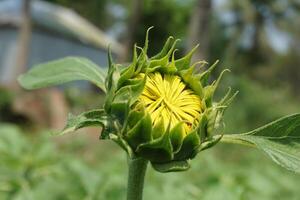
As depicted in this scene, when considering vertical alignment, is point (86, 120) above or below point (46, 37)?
below

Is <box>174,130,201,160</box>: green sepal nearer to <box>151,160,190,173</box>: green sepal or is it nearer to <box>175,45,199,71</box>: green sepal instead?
<box>151,160,190,173</box>: green sepal

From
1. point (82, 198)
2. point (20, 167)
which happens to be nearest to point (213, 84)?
point (82, 198)

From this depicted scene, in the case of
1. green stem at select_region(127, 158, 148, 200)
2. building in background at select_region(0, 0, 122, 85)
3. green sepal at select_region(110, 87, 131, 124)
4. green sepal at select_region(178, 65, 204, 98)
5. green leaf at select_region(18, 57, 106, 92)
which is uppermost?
building in background at select_region(0, 0, 122, 85)

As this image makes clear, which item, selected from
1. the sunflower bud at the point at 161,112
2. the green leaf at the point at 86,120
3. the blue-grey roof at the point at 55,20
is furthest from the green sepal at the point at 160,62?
the blue-grey roof at the point at 55,20

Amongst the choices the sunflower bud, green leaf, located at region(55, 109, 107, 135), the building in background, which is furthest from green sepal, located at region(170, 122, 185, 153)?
the building in background

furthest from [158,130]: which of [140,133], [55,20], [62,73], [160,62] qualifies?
[55,20]

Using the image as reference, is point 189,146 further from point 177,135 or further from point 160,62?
point 160,62
